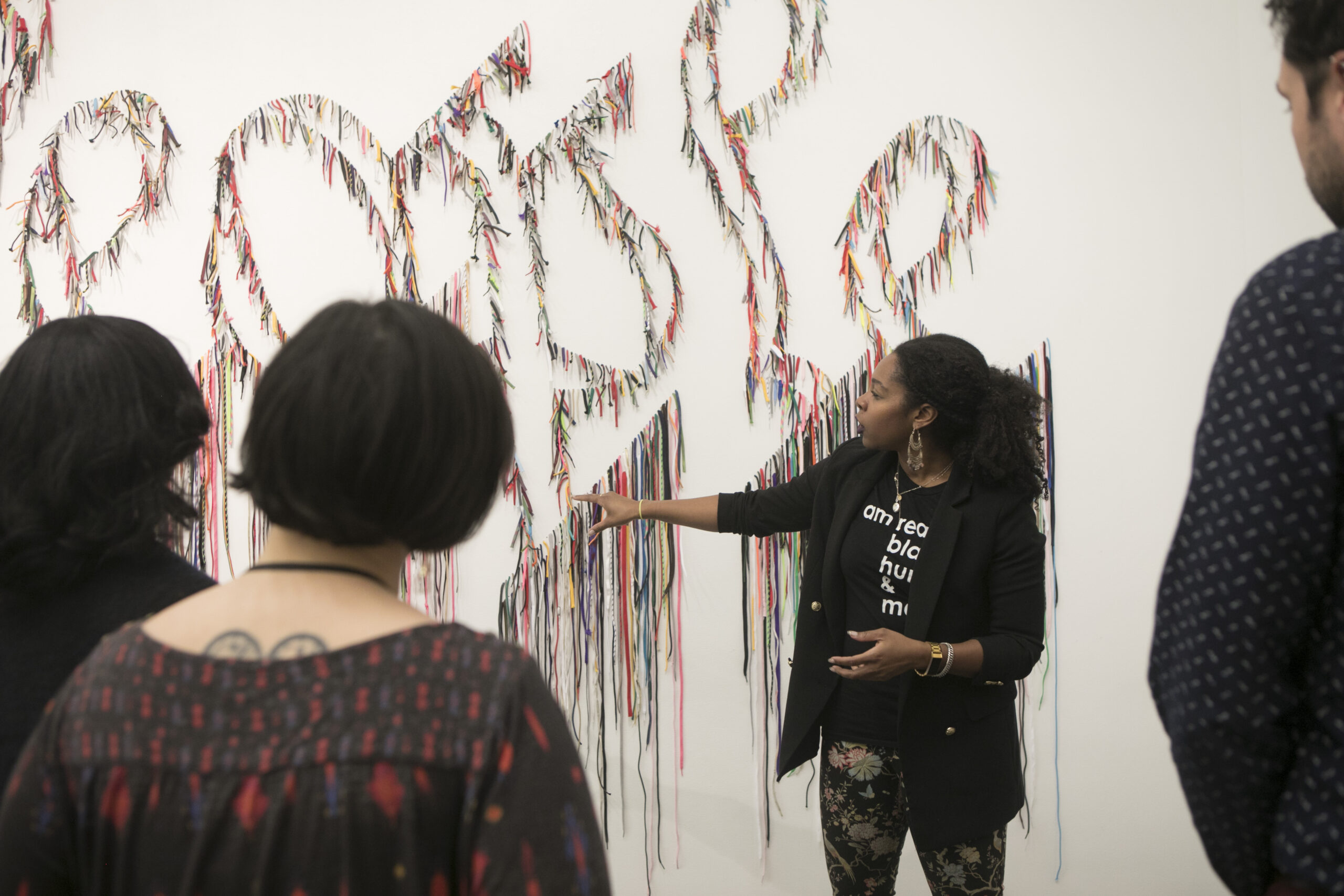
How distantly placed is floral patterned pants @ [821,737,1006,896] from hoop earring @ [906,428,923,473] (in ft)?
1.75

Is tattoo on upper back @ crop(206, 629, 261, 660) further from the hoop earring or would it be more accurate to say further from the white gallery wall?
the white gallery wall

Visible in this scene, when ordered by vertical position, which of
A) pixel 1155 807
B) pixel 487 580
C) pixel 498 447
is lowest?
pixel 1155 807

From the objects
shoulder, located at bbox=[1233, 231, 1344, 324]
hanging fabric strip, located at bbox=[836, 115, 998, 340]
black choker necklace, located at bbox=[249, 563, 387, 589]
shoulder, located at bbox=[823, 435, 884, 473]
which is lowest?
black choker necklace, located at bbox=[249, 563, 387, 589]

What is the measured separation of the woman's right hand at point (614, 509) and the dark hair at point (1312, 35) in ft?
4.78

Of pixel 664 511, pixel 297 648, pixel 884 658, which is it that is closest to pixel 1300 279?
pixel 297 648

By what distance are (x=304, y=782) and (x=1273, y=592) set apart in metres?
0.73

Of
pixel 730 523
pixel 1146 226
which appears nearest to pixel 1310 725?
pixel 730 523

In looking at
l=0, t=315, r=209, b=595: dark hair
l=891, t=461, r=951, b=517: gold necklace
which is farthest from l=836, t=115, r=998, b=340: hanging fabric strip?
l=0, t=315, r=209, b=595: dark hair

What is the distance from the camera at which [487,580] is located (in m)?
2.27

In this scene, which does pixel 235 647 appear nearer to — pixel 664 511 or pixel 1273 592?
pixel 1273 592

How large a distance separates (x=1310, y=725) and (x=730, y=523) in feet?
4.27

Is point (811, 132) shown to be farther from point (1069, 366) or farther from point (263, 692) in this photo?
point (263, 692)

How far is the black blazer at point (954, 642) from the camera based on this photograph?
1558 millimetres

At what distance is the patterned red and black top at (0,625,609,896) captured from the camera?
1.95ft
